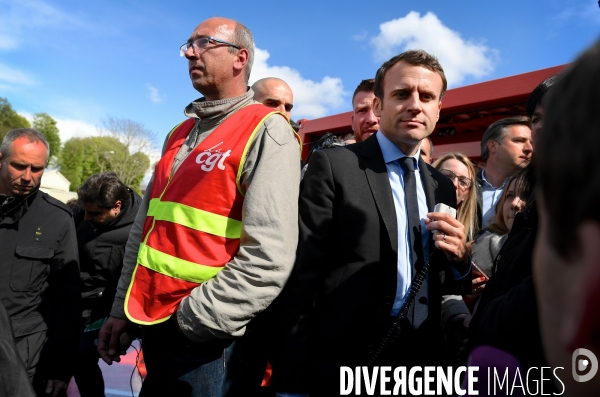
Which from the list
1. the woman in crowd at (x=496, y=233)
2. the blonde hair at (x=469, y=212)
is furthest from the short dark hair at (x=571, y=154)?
the blonde hair at (x=469, y=212)

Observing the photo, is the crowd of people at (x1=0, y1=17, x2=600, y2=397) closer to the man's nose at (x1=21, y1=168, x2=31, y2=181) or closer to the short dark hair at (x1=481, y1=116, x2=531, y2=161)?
the man's nose at (x1=21, y1=168, x2=31, y2=181)

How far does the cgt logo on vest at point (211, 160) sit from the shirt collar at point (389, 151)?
65cm

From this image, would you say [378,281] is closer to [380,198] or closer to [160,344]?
[380,198]

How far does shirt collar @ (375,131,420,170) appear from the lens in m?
1.83

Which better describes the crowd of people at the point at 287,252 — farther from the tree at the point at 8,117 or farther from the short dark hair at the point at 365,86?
the tree at the point at 8,117

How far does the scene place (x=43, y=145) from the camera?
9.62ft

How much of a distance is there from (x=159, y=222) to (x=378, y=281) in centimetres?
89

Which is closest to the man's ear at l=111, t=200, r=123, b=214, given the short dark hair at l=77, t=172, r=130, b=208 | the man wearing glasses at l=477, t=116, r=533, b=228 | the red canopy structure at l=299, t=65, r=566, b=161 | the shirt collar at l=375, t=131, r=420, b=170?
the short dark hair at l=77, t=172, r=130, b=208

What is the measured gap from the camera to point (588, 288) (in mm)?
387

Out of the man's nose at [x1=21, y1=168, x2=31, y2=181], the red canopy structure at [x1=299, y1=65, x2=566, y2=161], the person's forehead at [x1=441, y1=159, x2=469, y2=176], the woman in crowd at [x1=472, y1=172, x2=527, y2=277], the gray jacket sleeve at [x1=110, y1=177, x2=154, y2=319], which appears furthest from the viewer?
the red canopy structure at [x1=299, y1=65, x2=566, y2=161]

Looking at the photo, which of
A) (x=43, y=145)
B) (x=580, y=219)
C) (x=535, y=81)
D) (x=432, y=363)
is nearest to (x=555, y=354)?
(x=580, y=219)

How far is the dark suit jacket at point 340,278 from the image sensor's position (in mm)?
1603

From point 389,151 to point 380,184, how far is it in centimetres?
18

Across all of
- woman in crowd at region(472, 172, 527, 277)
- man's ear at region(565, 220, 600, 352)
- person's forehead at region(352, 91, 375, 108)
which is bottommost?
man's ear at region(565, 220, 600, 352)
